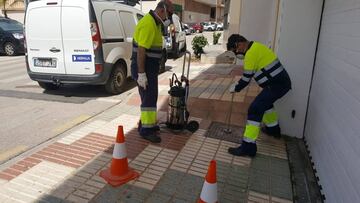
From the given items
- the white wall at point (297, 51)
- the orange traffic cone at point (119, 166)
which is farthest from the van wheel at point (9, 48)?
the white wall at point (297, 51)

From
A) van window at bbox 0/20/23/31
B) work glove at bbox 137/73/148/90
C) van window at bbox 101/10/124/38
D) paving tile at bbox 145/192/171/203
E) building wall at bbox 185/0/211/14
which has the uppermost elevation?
building wall at bbox 185/0/211/14

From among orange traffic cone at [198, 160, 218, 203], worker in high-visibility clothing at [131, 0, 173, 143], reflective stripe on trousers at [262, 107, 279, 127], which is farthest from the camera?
reflective stripe on trousers at [262, 107, 279, 127]

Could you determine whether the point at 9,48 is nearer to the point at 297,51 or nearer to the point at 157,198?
the point at 297,51

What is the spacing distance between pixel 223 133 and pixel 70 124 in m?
2.54

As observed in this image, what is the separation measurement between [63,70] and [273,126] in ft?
14.7

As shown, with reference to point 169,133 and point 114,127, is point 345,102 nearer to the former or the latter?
point 169,133

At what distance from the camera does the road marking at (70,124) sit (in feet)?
16.0

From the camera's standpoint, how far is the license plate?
262 inches

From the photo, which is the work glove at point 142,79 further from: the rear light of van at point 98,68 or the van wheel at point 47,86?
the van wheel at point 47,86

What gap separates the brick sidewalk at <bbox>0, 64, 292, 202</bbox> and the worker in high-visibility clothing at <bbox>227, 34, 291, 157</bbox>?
0.25 meters

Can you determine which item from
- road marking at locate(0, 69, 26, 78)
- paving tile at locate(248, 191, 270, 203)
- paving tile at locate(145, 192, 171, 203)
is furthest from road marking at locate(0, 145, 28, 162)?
road marking at locate(0, 69, 26, 78)

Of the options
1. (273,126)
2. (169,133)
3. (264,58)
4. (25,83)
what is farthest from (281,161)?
(25,83)

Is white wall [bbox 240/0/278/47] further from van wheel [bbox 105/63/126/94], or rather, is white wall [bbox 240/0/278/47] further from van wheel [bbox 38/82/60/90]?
van wheel [bbox 38/82/60/90]

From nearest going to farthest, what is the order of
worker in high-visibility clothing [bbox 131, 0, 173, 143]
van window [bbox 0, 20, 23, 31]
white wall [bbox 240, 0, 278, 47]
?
worker in high-visibility clothing [bbox 131, 0, 173, 143] < white wall [bbox 240, 0, 278, 47] < van window [bbox 0, 20, 23, 31]
